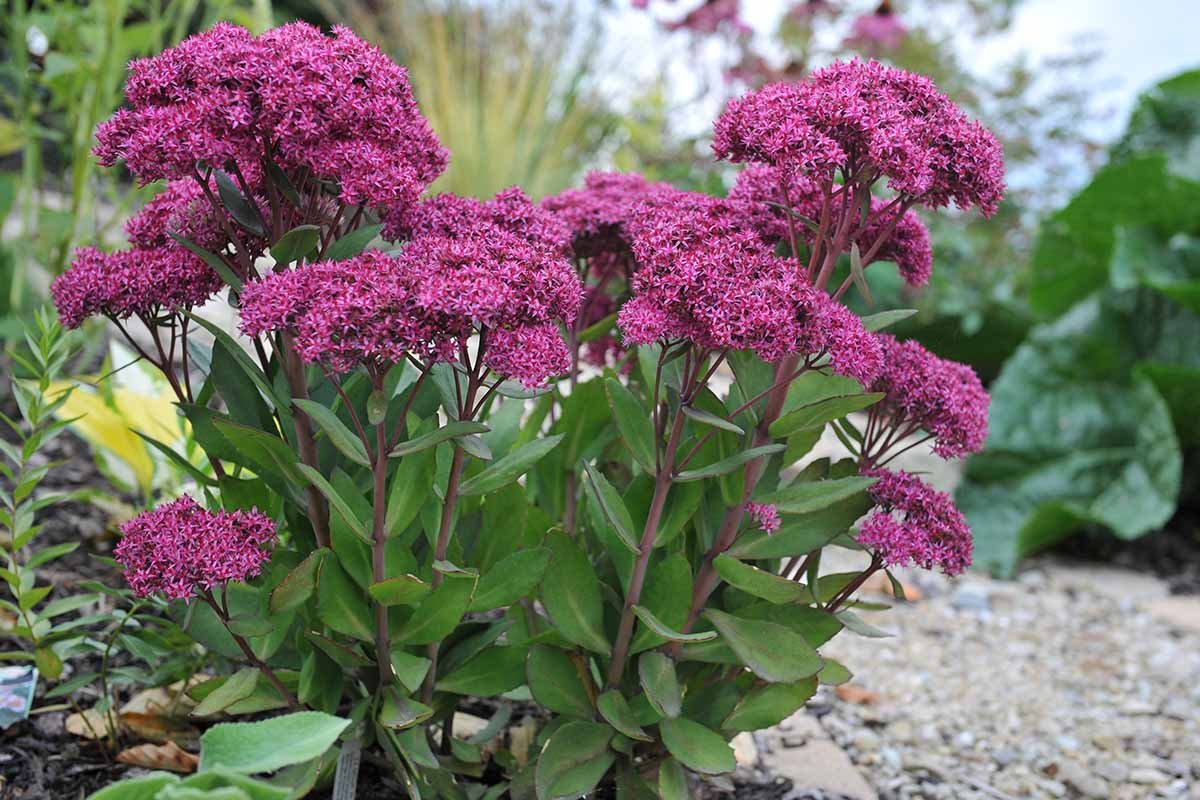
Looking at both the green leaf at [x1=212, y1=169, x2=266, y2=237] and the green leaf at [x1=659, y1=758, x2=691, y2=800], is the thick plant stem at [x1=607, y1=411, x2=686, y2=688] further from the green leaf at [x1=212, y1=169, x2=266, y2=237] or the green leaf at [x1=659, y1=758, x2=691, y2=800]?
the green leaf at [x1=212, y1=169, x2=266, y2=237]

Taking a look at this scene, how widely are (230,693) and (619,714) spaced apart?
58cm

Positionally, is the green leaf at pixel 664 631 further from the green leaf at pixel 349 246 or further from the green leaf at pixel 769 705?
the green leaf at pixel 349 246

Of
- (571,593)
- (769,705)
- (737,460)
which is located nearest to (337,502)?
(571,593)

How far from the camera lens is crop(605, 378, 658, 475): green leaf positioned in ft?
5.22

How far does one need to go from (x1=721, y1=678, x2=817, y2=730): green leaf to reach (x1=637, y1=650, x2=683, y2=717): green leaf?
139mm

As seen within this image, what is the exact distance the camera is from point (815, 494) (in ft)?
5.21

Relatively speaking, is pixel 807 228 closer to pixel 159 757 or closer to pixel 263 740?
pixel 263 740

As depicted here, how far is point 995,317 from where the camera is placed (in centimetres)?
508

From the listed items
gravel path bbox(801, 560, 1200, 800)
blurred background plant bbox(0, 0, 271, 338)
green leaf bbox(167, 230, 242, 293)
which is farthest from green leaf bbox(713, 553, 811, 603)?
blurred background plant bbox(0, 0, 271, 338)

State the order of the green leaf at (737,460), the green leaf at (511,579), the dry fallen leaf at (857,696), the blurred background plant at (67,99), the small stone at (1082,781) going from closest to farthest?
1. the green leaf at (737,460)
2. the green leaf at (511,579)
3. the small stone at (1082,781)
4. the dry fallen leaf at (857,696)
5. the blurred background plant at (67,99)

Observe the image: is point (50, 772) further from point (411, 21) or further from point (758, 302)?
point (411, 21)

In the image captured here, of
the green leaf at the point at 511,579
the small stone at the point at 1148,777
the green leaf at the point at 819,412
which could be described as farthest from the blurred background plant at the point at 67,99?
the small stone at the point at 1148,777

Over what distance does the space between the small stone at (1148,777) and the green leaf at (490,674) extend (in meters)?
1.68

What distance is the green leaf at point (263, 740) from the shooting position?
118 centimetres
